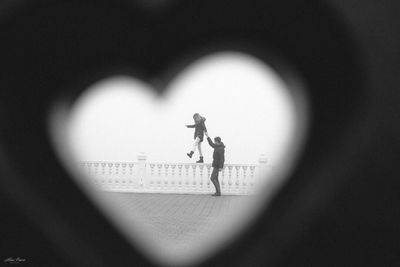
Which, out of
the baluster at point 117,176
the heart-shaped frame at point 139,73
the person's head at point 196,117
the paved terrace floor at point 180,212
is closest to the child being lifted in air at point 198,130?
the person's head at point 196,117

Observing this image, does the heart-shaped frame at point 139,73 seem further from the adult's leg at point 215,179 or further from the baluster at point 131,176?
the baluster at point 131,176

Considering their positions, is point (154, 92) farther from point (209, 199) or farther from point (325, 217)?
point (209, 199)

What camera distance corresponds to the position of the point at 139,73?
2.34m

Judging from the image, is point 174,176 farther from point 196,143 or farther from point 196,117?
point 196,117

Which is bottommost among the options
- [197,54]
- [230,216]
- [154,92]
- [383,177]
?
[230,216]

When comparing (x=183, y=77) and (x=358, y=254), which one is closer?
(x=183, y=77)

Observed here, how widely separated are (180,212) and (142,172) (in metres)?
3.62

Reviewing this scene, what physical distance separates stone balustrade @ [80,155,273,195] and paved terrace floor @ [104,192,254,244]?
0.40 meters

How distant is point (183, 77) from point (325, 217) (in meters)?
0.84

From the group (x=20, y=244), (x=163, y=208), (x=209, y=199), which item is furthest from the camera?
(x=209, y=199)

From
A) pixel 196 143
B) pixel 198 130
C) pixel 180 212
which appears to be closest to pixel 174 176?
pixel 196 143

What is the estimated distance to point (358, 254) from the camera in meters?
2.46

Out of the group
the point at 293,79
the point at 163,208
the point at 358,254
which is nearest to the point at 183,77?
the point at 293,79

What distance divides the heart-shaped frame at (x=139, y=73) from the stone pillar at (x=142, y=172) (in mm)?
8318
